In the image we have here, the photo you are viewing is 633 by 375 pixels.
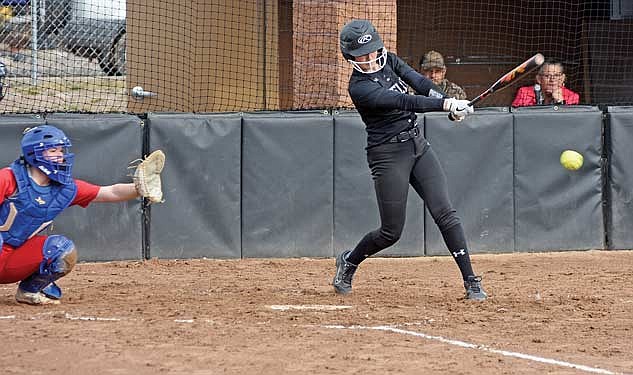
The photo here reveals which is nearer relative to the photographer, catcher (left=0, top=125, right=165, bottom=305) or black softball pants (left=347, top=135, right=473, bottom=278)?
catcher (left=0, top=125, right=165, bottom=305)

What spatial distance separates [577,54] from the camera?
13812 millimetres

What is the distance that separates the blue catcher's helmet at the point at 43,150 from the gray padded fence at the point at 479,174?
4.30 metres

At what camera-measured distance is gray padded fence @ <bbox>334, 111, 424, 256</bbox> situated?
32.1ft

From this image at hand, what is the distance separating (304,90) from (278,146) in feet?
6.32

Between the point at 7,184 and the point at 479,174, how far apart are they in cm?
500

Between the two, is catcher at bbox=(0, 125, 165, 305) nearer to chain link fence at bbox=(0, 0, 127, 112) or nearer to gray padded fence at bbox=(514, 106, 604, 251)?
gray padded fence at bbox=(514, 106, 604, 251)

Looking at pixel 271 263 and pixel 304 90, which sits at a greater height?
pixel 304 90

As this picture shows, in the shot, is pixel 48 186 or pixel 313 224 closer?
pixel 48 186

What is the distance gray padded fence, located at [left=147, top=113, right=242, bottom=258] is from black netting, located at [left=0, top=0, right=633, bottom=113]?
2.01m

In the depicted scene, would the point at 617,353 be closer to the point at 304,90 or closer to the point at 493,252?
the point at 493,252

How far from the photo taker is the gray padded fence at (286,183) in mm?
9742

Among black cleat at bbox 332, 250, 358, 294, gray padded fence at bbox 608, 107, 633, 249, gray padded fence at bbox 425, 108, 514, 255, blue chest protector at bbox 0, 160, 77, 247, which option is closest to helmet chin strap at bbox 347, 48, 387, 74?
black cleat at bbox 332, 250, 358, 294

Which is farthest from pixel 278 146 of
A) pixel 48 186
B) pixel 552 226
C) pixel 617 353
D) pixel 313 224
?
pixel 617 353

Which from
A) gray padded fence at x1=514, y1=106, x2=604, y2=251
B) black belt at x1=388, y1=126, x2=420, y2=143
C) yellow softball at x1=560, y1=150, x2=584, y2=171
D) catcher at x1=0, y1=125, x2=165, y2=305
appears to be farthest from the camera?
gray padded fence at x1=514, y1=106, x2=604, y2=251
